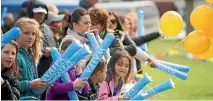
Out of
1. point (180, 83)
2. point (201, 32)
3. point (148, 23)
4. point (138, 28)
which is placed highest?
point (201, 32)

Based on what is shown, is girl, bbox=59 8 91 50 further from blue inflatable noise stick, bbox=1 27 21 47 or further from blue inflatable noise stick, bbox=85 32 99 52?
blue inflatable noise stick, bbox=1 27 21 47

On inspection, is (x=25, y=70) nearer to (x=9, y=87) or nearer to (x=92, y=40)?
(x=9, y=87)

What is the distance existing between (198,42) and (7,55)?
1.93m

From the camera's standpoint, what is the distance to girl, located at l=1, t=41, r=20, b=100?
14.7ft

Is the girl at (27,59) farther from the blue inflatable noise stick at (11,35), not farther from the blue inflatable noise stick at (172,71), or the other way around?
the blue inflatable noise stick at (172,71)

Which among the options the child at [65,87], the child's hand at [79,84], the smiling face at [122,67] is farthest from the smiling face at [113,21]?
the child's hand at [79,84]

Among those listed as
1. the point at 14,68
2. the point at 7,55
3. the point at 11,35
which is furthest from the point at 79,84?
the point at 11,35

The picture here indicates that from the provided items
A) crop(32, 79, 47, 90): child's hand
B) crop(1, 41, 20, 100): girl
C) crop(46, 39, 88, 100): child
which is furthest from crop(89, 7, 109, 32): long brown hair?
crop(1, 41, 20, 100): girl

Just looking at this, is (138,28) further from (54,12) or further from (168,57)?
(168,57)

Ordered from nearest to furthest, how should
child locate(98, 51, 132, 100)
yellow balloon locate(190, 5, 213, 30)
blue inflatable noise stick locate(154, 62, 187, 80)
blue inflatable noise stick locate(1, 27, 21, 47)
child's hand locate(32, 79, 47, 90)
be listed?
blue inflatable noise stick locate(1, 27, 21, 47)
child's hand locate(32, 79, 47, 90)
child locate(98, 51, 132, 100)
yellow balloon locate(190, 5, 213, 30)
blue inflatable noise stick locate(154, 62, 187, 80)

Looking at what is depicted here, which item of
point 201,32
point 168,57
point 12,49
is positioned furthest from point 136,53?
point 168,57

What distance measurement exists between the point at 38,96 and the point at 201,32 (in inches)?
65.5

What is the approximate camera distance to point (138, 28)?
896 cm

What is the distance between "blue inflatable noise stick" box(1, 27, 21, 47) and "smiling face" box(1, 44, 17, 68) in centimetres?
10
